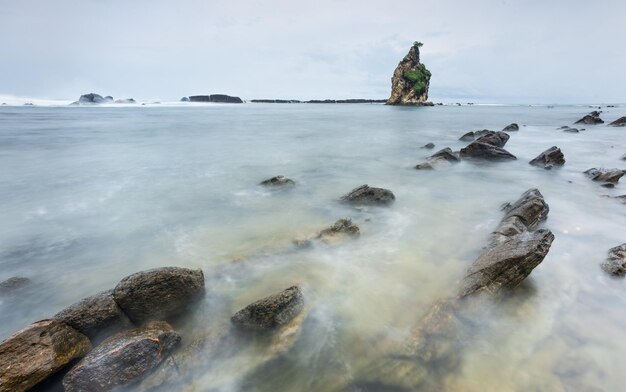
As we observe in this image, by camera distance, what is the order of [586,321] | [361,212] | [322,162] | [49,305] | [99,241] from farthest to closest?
1. [322,162]
2. [361,212]
3. [99,241]
4. [49,305]
5. [586,321]

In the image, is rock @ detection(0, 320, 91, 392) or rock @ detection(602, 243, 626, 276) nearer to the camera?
rock @ detection(0, 320, 91, 392)

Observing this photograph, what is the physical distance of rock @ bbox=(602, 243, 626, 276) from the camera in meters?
5.52

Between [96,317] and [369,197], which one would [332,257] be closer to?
[369,197]

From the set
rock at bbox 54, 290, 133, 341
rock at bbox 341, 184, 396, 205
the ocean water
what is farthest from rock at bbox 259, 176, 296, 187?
rock at bbox 54, 290, 133, 341

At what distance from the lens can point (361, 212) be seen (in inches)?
346

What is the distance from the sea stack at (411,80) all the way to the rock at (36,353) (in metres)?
101

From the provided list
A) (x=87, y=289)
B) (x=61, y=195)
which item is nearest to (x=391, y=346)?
(x=87, y=289)

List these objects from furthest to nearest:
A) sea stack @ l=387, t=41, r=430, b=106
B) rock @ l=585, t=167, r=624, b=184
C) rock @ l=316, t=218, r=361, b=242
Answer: sea stack @ l=387, t=41, r=430, b=106 < rock @ l=585, t=167, r=624, b=184 < rock @ l=316, t=218, r=361, b=242

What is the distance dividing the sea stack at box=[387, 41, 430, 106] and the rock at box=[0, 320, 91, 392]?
332ft

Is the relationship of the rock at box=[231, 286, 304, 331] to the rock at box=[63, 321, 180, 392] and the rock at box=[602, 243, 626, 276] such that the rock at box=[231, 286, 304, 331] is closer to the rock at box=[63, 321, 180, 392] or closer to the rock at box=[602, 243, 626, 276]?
the rock at box=[63, 321, 180, 392]

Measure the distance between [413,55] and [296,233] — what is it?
328 ft

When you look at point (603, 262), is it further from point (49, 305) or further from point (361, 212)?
point (49, 305)

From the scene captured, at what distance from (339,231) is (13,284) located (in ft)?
19.9

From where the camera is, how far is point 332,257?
252 inches
